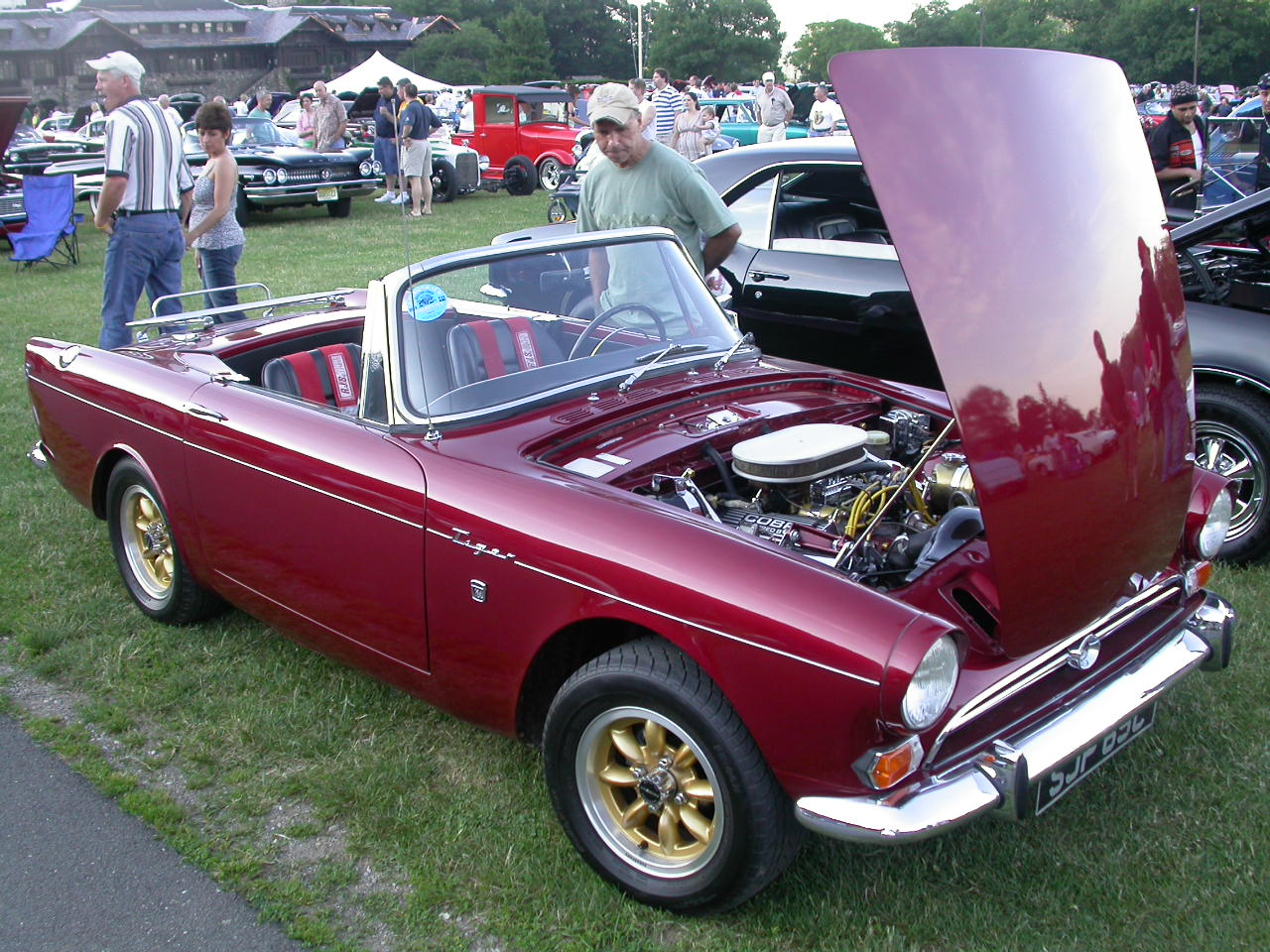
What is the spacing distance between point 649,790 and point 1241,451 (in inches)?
119

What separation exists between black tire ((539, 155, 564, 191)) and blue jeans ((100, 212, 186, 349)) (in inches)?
546

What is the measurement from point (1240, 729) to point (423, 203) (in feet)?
49.0

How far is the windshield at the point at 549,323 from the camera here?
128 inches

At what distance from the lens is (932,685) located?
2.27 m

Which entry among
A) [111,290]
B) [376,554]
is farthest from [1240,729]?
[111,290]

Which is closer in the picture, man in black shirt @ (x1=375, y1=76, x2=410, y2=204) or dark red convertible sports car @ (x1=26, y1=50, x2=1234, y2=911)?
dark red convertible sports car @ (x1=26, y1=50, x2=1234, y2=911)

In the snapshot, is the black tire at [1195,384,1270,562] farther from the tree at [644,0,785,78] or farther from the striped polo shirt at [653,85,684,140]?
the tree at [644,0,785,78]

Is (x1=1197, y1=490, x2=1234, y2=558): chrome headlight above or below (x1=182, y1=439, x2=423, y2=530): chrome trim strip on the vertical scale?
below

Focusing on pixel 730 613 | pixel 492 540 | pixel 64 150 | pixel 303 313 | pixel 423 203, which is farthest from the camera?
pixel 64 150

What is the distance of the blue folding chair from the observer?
12.3m

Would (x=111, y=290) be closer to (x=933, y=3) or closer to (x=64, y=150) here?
(x=933, y=3)

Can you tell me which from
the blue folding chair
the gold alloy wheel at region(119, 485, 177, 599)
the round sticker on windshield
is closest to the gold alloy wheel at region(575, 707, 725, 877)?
the round sticker on windshield

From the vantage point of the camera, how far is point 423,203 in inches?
655

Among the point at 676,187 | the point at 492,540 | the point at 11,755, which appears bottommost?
the point at 11,755
